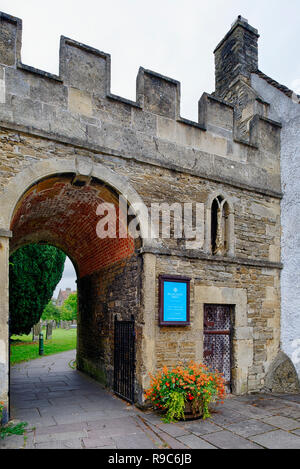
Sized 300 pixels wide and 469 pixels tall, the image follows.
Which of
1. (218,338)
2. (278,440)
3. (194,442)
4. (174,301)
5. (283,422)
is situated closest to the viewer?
(194,442)

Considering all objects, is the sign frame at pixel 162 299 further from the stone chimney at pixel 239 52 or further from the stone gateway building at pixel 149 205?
the stone chimney at pixel 239 52

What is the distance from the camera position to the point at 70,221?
827 cm

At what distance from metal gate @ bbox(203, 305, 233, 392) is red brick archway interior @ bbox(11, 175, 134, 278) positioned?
6.97ft

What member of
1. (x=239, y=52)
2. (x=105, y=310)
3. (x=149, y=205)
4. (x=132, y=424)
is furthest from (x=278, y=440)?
(x=239, y=52)

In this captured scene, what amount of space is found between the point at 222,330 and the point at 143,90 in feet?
16.4

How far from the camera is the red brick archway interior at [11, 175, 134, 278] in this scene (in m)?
6.58

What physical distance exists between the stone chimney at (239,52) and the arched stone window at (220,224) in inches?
144

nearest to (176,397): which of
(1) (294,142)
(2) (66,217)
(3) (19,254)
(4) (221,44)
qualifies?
(2) (66,217)

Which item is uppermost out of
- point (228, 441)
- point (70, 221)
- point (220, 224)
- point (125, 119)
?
point (125, 119)

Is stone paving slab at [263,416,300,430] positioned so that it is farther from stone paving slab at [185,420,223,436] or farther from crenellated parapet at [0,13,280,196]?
crenellated parapet at [0,13,280,196]

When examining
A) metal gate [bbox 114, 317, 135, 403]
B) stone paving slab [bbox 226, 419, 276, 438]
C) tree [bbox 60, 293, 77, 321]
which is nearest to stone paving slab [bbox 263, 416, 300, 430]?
stone paving slab [bbox 226, 419, 276, 438]

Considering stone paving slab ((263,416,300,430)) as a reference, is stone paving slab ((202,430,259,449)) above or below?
above

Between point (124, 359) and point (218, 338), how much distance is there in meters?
1.94

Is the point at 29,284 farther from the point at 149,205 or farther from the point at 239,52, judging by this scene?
the point at 239,52
